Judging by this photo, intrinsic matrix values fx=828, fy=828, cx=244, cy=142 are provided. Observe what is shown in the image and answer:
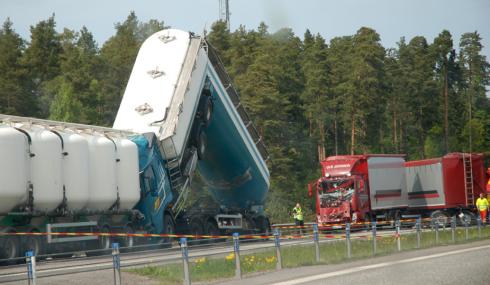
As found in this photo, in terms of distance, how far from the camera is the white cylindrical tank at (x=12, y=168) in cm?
2005

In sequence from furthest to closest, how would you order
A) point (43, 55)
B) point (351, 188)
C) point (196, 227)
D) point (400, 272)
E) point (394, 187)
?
point (43, 55), point (394, 187), point (351, 188), point (196, 227), point (400, 272)

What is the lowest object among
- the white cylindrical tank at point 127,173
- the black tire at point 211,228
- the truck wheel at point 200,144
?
the black tire at point 211,228

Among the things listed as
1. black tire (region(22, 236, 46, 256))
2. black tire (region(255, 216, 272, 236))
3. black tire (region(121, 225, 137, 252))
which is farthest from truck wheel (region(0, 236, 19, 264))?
black tire (region(255, 216, 272, 236))

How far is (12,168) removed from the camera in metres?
20.3

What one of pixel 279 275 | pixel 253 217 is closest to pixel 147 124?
pixel 253 217

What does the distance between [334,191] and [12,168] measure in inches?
778

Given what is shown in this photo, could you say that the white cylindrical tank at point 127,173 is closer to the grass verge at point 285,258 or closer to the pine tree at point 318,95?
the grass verge at point 285,258

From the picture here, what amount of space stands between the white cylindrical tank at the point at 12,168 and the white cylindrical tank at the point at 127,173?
4.37 metres

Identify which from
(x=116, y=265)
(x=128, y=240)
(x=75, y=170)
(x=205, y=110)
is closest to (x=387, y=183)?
(x=205, y=110)

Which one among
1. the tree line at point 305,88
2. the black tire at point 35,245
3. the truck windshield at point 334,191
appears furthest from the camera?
the tree line at point 305,88

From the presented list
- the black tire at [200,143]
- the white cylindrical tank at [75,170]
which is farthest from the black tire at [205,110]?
the white cylindrical tank at [75,170]

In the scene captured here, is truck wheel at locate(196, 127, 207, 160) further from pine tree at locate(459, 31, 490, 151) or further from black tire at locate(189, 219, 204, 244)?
pine tree at locate(459, 31, 490, 151)

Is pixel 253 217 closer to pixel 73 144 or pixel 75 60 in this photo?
pixel 73 144

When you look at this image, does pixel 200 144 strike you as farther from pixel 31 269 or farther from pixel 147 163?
pixel 31 269
